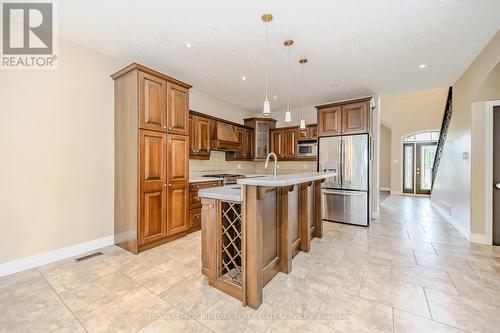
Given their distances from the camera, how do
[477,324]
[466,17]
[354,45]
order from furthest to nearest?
[354,45]
[466,17]
[477,324]

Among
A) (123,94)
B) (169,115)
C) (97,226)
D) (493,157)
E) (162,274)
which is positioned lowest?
(162,274)

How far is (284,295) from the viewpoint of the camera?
201 centimetres

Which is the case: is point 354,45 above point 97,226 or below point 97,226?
above

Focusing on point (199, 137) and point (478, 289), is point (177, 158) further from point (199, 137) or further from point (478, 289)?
point (478, 289)

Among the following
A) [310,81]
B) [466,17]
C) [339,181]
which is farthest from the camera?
[339,181]

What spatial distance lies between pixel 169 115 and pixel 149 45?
0.97 m

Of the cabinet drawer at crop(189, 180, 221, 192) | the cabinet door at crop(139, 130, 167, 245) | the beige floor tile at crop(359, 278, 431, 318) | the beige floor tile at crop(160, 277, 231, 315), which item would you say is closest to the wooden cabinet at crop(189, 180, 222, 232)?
the cabinet drawer at crop(189, 180, 221, 192)

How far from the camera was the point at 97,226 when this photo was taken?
10.1 feet

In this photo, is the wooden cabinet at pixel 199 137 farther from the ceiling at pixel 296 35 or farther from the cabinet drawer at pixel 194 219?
the cabinet drawer at pixel 194 219

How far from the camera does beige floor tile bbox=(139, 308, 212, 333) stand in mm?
1572

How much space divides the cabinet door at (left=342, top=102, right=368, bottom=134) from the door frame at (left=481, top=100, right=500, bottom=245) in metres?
1.66

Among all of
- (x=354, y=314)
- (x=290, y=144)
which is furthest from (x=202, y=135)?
(x=354, y=314)

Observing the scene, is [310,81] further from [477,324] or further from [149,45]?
[477,324]

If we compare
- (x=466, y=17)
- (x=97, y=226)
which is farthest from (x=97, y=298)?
(x=466, y=17)
